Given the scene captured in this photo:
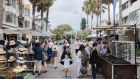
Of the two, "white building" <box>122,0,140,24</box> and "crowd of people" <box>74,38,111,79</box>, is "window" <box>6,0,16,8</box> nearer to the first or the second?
"white building" <box>122,0,140,24</box>

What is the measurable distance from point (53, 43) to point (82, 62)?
703 centimetres

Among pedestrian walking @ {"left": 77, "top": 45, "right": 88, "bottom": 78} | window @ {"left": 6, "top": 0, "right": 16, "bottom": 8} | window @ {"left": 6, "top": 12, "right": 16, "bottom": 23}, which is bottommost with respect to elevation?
pedestrian walking @ {"left": 77, "top": 45, "right": 88, "bottom": 78}

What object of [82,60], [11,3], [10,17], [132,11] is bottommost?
[82,60]

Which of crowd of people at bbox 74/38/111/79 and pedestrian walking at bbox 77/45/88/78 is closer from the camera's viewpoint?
crowd of people at bbox 74/38/111/79

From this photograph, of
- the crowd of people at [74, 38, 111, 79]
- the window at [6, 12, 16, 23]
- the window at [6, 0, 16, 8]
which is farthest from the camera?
the window at [6, 0, 16, 8]

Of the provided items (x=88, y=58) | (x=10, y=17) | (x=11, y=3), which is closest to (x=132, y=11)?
(x=10, y=17)

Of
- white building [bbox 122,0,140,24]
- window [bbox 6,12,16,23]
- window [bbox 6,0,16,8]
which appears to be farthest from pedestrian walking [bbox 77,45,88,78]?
window [bbox 6,0,16,8]

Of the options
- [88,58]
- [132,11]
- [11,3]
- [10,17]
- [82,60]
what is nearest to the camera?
[82,60]

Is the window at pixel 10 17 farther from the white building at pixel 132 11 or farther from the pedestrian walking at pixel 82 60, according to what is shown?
the pedestrian walking at pixel 82 60

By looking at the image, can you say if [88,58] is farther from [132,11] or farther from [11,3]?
[11,3]

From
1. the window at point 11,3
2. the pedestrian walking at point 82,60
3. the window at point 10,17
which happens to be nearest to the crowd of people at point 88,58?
the pedestrian walking at point 82,60

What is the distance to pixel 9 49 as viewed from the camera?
1934cm

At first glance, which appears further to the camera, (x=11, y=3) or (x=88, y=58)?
(x=11, y=3)

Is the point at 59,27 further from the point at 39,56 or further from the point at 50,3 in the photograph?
the point at 39,56
